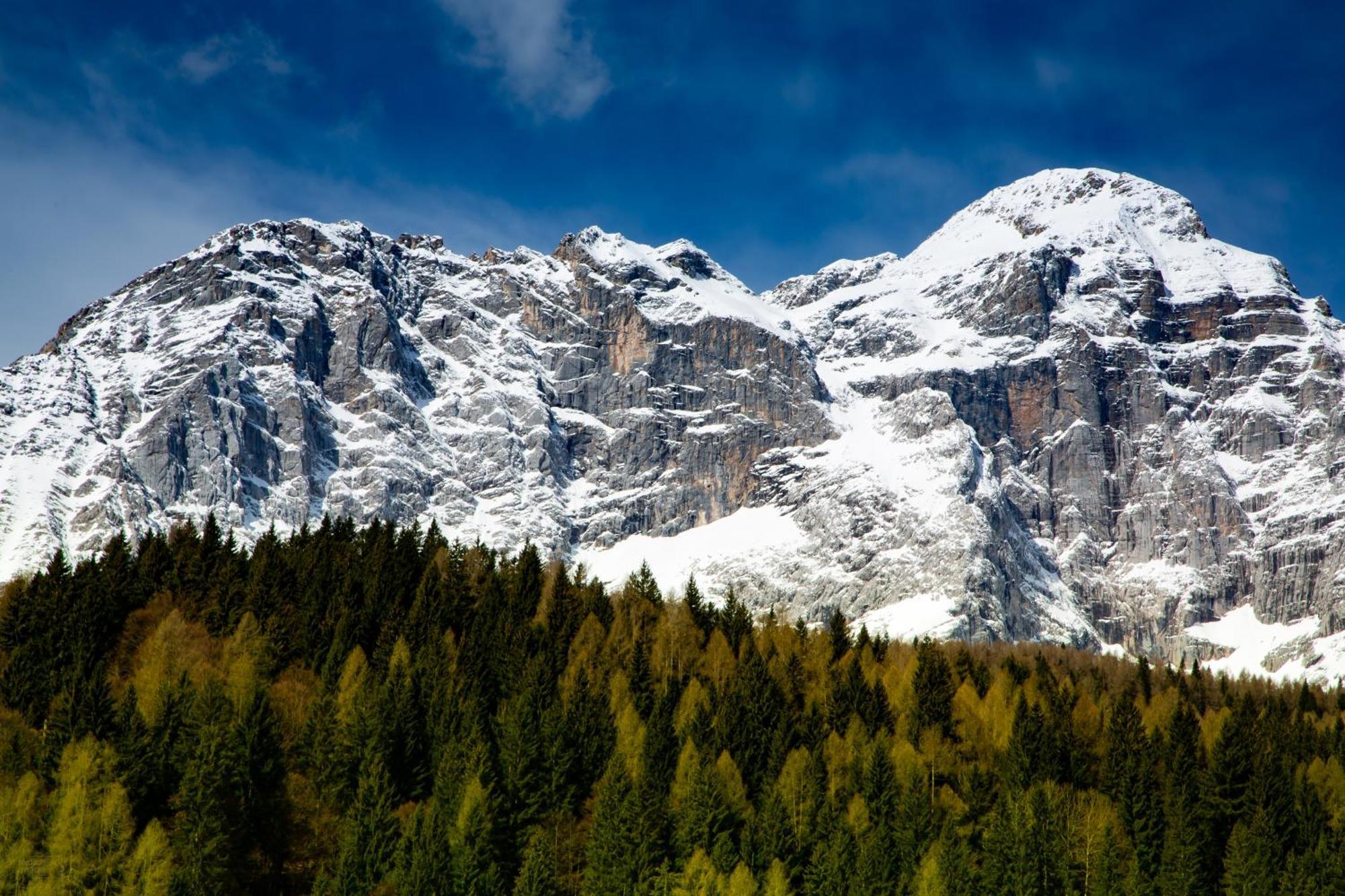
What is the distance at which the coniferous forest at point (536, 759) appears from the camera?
83.7 meters

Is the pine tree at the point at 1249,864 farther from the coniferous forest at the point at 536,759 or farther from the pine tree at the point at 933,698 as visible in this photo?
the pine tree at the point at 933,698

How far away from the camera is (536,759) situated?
9581 cm

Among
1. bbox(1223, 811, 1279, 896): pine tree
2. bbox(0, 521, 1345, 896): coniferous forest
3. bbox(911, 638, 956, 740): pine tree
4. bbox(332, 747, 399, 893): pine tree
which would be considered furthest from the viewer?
bbox(911, 638, 956, 740): pine tree

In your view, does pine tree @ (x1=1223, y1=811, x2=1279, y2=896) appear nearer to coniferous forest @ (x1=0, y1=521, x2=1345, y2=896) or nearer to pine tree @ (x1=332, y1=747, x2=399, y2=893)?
coniferous forest @ (x1=0, y1=521, x2=1345, y2=896)

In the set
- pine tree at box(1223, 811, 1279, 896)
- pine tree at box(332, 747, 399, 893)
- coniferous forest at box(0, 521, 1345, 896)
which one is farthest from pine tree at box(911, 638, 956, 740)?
pine tree at box(332, 747, 399, 893)

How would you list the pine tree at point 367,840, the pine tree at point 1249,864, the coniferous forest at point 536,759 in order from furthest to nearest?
the pine tree at point 1249,864 < the coniferous forest at point 536,759 < the pine tree at point 367,840

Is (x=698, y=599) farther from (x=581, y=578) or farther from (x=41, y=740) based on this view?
(x=41, y=740)

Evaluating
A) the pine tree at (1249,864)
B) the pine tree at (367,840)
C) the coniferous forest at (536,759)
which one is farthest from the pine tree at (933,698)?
the pine tree at (367,840)

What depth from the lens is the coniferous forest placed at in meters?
83.7

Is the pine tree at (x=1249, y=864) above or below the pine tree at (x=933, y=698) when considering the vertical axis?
below

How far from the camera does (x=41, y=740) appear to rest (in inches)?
3455

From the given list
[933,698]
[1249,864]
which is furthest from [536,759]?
[1249,864]

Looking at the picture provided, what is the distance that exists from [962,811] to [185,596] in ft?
223

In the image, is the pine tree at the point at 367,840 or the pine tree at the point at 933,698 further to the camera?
the pine tree at the point at 933,698
